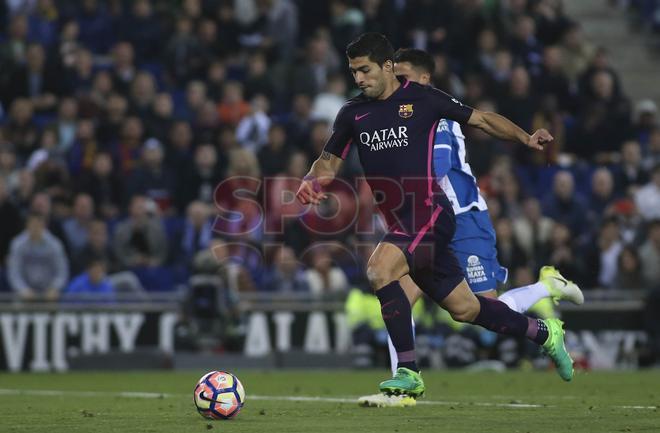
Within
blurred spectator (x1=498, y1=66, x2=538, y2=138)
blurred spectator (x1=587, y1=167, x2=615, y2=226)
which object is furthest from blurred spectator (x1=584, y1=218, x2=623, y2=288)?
blurred spectator (x1=498, y1=66, x2=538, y2=138)

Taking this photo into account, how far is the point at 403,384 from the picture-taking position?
9492mm

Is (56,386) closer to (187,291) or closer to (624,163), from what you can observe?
(187,291)

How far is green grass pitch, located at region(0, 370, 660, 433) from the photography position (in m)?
8.23

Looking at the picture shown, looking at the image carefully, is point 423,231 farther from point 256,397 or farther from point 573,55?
point 573,55

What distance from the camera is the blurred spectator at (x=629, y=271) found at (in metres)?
18.5

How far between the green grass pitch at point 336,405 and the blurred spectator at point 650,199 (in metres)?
4.41

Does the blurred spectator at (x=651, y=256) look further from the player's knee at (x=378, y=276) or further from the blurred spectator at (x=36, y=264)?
the player's knee at (x=378, y=276)

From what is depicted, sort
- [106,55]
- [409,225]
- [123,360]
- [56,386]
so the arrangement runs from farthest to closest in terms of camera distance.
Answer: [106,55] → [123,360] → [56,386] → [409,225]

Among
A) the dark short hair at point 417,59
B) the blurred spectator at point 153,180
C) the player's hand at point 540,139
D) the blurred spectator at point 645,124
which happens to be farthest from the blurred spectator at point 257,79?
the player's hand at point 540,139

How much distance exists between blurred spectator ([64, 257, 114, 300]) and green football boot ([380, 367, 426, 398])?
8819mm

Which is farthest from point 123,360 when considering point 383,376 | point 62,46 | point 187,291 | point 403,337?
point 403,337

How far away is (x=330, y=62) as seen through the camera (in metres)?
21.6

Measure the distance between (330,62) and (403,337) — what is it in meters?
12.4

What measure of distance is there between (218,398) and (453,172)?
3.09 m
